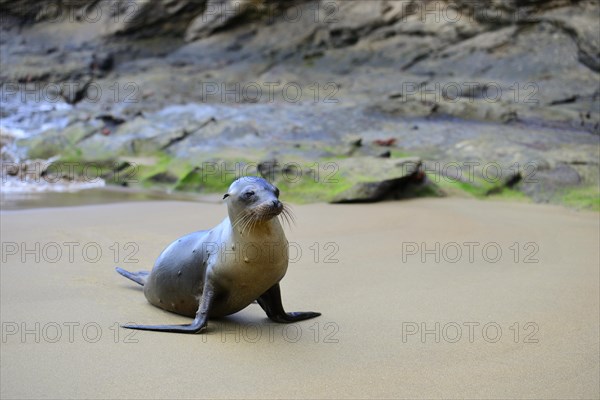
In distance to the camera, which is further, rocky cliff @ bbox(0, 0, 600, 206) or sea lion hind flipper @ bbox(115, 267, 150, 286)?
rocky cliff @ bbox(0, 0, 600, 206)

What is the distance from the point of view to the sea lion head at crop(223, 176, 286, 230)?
270cm

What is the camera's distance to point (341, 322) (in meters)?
3.18

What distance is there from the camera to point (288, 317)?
3154mm

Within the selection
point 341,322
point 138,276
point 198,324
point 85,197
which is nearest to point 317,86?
point 85,197

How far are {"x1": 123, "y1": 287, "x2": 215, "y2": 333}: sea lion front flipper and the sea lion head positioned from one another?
35 centimetres

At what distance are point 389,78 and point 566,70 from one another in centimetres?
312

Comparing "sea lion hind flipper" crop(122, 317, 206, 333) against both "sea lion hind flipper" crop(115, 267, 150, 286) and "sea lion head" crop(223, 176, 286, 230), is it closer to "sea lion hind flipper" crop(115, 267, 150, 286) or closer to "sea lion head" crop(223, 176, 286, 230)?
"sea lion head" crop(223, 176, 286, 230)

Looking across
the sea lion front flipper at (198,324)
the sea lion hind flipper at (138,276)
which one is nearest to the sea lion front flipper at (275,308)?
the sea lion front flipper at (198,324)

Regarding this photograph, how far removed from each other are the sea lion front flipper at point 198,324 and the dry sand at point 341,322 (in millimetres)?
46

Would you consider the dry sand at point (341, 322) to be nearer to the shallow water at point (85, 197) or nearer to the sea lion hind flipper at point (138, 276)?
the sea lion hind flipper at point (138, 276)

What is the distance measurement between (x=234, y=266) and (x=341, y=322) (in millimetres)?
618

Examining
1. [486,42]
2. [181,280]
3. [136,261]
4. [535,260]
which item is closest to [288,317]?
[181,280]

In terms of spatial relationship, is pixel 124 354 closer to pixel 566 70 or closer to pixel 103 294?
→ pixel 103 294

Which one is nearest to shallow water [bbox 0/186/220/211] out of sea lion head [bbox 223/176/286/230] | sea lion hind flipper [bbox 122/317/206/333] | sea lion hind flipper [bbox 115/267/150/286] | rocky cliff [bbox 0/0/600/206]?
rocky cliff [bbox 0/0/600/206]
